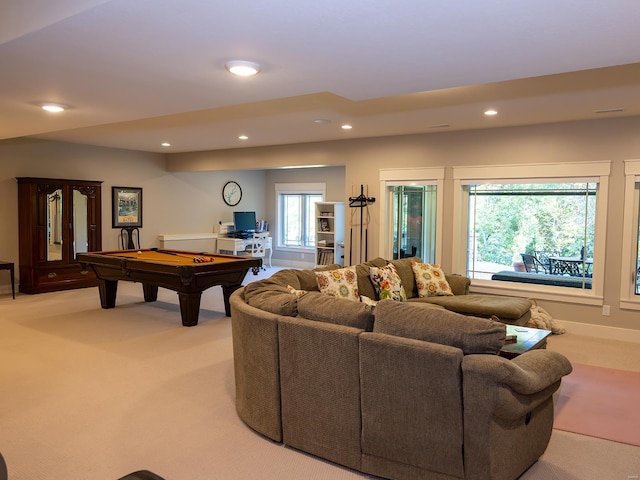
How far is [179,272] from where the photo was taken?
206 inches

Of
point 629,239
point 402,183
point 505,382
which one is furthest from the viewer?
point 402,183

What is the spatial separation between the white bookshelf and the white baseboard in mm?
4282

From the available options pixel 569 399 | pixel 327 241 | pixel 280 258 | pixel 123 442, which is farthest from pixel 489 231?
pixel 280 258

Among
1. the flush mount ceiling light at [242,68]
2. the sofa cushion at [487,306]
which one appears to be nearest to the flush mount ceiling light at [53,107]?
the flush mount ceiling light at [242,68]

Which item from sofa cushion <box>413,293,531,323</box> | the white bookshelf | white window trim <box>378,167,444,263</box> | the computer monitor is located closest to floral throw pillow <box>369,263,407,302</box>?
sofa cushion <box>413,293,531,323</box>

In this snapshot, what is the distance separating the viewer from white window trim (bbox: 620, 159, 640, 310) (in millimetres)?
5219

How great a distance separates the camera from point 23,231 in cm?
742

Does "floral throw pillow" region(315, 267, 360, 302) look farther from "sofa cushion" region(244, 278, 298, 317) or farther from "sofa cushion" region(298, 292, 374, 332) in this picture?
"sofa cushion" region(298, 292, 374, 332)

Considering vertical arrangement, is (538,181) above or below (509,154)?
below

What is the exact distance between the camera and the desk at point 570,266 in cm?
568

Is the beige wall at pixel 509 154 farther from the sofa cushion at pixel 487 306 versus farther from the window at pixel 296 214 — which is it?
the window at pixel 296 214

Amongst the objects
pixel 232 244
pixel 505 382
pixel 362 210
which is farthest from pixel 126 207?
pixel 505 382

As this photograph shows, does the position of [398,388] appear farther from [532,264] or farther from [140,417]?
[532,264]

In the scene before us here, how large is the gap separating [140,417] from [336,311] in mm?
1584
